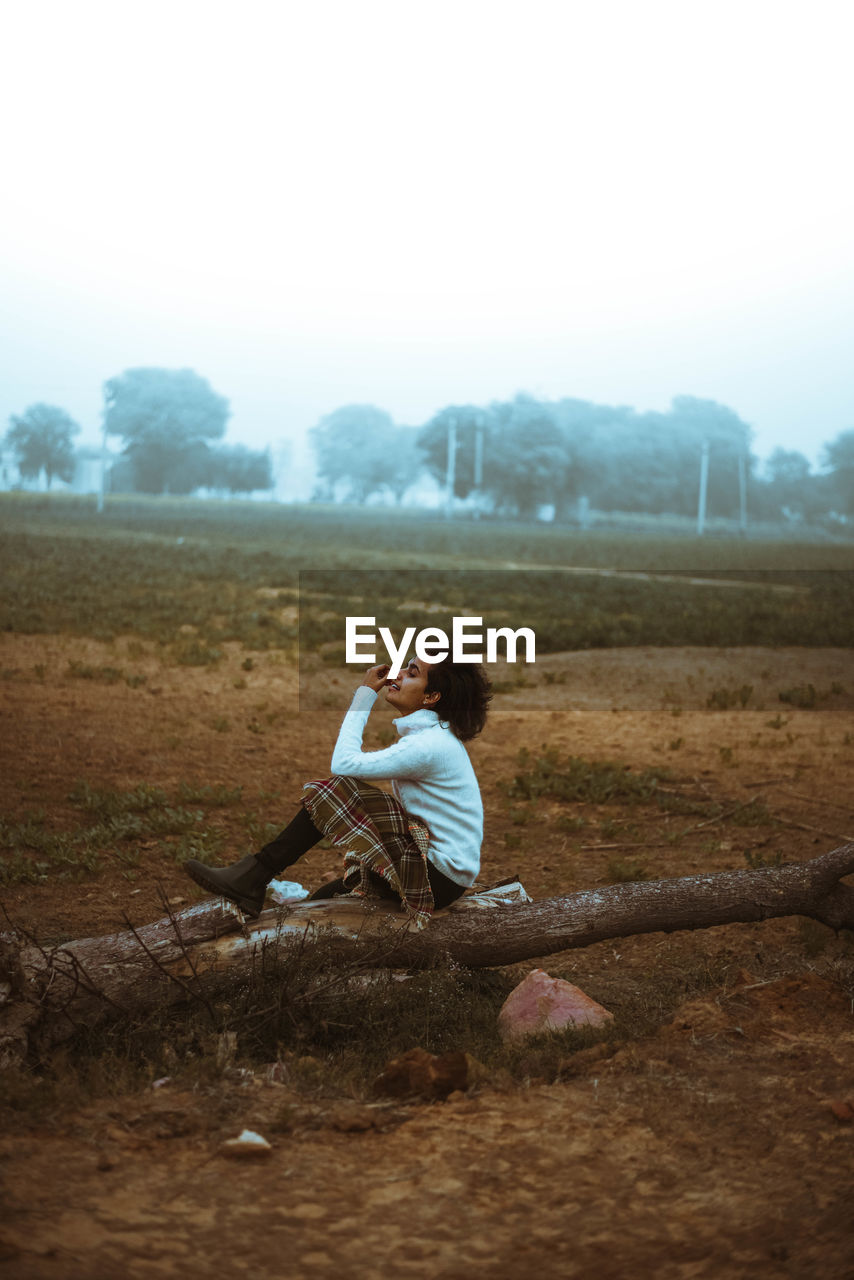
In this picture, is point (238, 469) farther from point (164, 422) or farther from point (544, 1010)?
point (544, 1010)

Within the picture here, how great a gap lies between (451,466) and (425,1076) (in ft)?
122

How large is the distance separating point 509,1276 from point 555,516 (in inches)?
1591

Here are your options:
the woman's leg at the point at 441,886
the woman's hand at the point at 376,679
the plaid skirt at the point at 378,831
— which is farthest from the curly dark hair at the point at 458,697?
the woman's leg at the point at 441,886

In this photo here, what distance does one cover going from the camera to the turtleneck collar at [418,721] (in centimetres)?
403

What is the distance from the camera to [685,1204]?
8.35 ft

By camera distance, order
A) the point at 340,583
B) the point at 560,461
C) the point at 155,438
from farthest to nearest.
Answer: the point at 560,461
the point at 155,438
the point at 340,583

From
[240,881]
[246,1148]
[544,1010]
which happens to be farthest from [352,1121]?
[240,881]

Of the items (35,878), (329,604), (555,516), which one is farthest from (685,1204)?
(555,516)

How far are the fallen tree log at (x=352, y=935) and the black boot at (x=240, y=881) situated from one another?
2.0 inches

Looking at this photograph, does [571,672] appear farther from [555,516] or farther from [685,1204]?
[555,516]

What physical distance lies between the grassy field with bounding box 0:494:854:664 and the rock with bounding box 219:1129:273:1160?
29.4 ft

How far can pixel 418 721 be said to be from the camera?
4035 millimetres

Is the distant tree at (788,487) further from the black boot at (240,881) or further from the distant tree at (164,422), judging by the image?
the black boot at (240,881)

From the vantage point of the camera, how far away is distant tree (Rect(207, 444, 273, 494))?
1154 inches
